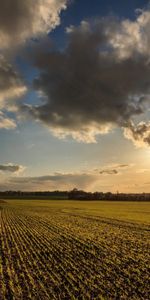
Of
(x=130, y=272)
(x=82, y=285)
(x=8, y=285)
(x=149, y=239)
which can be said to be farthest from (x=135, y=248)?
(x=8, y=285)

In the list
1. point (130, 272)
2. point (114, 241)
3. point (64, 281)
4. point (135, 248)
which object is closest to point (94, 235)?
point (114, 241)

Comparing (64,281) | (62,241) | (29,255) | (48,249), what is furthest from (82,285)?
(62,241)

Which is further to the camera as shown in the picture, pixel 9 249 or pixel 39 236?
pixel 39 236

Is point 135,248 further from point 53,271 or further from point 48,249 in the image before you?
point 53,271

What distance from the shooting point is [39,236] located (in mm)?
24609

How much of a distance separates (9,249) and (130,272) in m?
8.84

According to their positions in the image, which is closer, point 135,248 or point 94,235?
point 135,248

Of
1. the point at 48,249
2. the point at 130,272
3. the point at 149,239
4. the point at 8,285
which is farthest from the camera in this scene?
the point at 149,239

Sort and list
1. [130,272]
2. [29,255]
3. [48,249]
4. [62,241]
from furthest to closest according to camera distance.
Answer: [62,241] < [48,249] < [29,255] < [130,272]

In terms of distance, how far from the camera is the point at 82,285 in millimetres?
11672

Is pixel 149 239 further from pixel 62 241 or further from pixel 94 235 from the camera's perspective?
pixel 62 241

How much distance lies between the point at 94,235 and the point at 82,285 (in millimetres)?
13374

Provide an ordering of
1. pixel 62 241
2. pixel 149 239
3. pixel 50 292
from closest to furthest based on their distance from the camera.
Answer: pixel 50 292, pixel 62 241, pixel 149 239

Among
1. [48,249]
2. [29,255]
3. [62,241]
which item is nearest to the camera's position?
[29,255]
